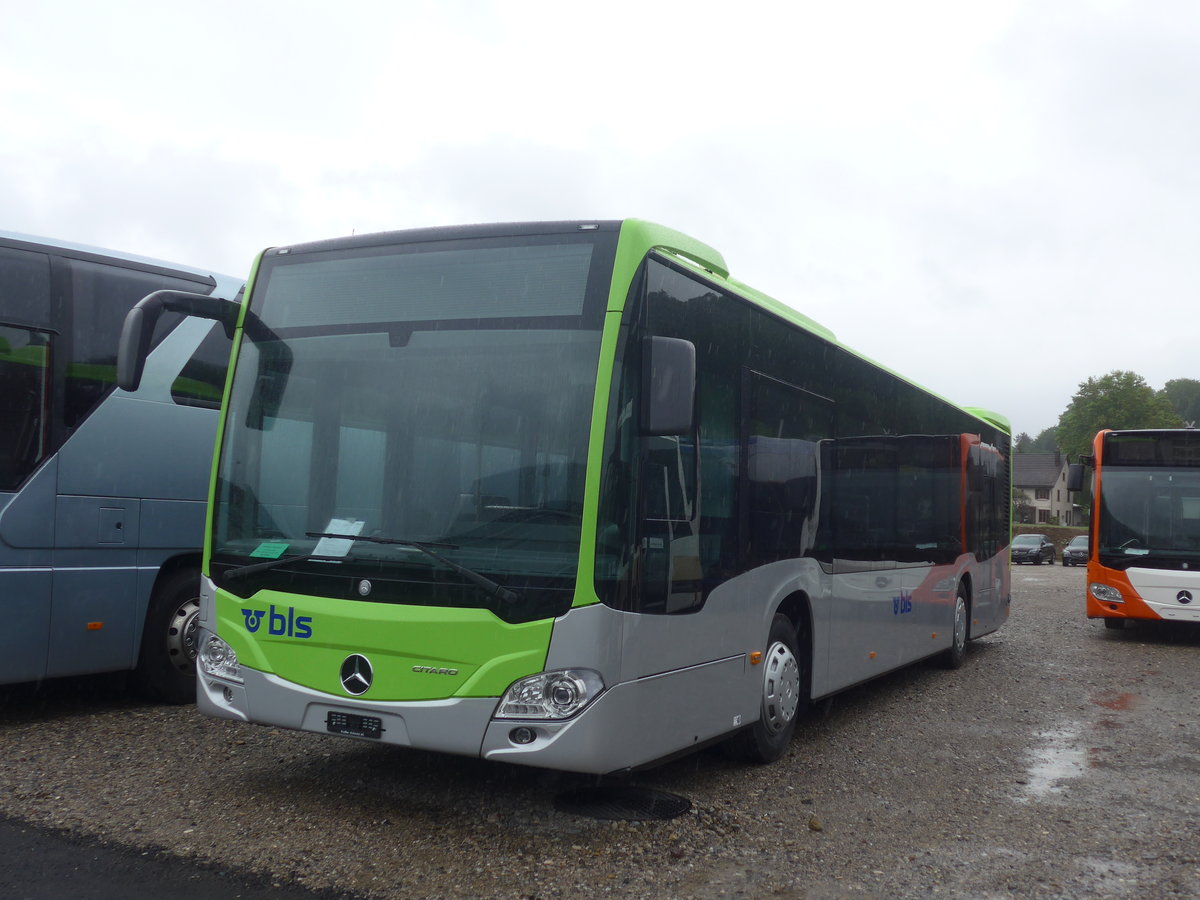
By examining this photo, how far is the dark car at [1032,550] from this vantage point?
168ft

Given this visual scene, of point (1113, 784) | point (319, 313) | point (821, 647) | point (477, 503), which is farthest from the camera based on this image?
point (821, 647)

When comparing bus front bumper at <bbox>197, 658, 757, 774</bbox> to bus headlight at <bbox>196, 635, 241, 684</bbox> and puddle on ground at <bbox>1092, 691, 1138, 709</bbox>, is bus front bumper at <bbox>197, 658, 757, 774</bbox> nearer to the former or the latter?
bus headlight at <bbox>196, 635, 241, 684</bbox>

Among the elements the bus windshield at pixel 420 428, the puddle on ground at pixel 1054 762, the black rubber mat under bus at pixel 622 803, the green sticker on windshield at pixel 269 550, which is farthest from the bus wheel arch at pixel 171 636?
the puddle on ground at pixel 1054 762

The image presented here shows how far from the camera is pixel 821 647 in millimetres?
7453

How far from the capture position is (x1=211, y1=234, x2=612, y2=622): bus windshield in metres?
4.97

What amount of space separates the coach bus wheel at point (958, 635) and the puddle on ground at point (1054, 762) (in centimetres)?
326

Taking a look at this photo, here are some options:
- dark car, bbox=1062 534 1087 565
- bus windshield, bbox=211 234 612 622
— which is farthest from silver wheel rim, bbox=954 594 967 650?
dark car, bbox=1062 534 1087 565

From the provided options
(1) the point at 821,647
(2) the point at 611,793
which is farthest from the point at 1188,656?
(2) the point at 611,793

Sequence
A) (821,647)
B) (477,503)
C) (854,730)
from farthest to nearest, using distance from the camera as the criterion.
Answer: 1. (854,730)
2. (821,647)
3. (477,503)

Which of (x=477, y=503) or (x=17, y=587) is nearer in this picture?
(x=477, y=503)

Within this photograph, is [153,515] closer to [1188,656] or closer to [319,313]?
[319,313]

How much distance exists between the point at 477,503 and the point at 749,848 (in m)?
2.01

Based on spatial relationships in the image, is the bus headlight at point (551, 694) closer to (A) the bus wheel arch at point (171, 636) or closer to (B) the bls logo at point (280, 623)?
(B) the bls logo at point (280, 623)

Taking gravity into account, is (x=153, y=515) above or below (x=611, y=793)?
above
